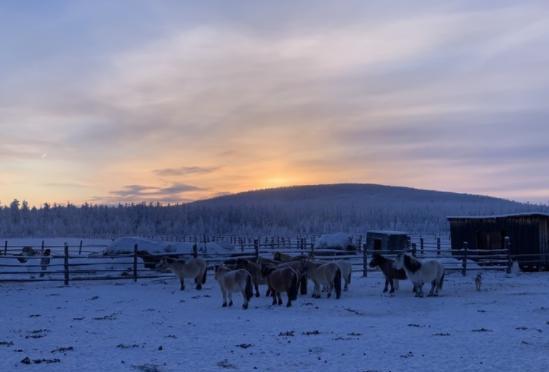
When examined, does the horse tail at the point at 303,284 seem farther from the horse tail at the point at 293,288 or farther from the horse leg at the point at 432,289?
the horse leg at the point at 432,289

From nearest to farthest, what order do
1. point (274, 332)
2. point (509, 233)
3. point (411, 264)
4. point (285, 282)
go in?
1. point (274, 332)
2. point (285, 282)
3. point (411, 264)
4. point (509, 233)

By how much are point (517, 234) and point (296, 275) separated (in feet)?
61.6

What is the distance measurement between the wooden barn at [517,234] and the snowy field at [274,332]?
11079mm

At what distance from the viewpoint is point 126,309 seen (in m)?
16.4

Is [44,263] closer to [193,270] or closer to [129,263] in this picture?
[129,263]

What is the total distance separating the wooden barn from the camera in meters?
30.3

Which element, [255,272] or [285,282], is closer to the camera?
[285,282]

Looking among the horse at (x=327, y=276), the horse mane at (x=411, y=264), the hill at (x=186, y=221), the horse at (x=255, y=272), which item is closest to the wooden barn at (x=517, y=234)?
the horse mane at (x=411, y=264)

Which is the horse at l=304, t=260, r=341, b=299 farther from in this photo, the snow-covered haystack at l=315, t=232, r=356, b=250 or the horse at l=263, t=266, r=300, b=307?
the snow-covered haystack at l=315, t=232, r=356, b=250

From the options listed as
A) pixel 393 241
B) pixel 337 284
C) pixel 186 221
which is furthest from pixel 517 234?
pixel 186 221

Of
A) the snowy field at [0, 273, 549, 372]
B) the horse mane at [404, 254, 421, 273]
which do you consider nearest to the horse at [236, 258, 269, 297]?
the snowy field at [0, 273, 549, 372]

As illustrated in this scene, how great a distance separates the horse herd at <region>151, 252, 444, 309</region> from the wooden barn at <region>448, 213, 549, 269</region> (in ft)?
36.6

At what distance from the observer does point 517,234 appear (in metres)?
31.1

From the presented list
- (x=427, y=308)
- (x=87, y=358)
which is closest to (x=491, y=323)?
(x=427, y=308)
